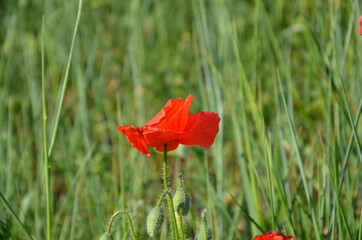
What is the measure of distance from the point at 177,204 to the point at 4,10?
8.21 feet

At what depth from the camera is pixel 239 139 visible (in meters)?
1.77

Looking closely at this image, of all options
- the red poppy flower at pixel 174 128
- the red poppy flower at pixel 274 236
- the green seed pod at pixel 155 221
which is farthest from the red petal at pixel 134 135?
the red poppy flower at pixel 274 236

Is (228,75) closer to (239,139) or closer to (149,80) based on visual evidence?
(149,80)

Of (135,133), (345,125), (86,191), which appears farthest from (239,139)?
(135,133)

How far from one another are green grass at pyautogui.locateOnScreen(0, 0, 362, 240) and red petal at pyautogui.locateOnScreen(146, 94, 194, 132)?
0.31 meters

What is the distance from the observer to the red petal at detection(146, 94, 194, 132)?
3.63 ft

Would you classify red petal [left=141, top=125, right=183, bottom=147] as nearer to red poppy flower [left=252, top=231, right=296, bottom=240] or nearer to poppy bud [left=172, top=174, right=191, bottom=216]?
poppy bud [left=172, top=174, right=191, bottom=216]

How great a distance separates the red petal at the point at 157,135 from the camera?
42.8 inches

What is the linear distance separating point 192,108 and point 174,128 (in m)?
1.44

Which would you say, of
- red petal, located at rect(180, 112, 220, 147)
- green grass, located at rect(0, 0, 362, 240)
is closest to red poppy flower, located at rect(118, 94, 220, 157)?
red petal, located at rect(180, 112, 220, 147)

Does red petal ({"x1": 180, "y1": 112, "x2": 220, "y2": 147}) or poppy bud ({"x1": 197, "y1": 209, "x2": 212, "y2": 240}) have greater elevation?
red petal ({"x1": 180, "y1": 112, "x2": 220, "y2": 147})

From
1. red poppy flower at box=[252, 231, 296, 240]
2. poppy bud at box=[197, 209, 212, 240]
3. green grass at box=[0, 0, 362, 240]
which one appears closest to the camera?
red poppy flower at box=[252, 231, 296, 240]

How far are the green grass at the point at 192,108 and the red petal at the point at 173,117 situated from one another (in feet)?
1.01

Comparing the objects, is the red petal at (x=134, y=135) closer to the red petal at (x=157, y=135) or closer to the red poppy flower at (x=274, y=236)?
the red petal at (x=157, y=135)
